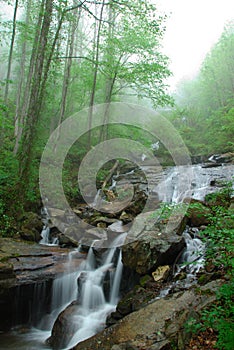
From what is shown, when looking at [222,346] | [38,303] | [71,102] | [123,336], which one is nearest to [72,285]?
[38,303]

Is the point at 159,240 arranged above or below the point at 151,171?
below

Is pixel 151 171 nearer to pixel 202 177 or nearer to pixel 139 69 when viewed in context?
pixel 202 177

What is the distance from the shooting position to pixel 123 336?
3648mm

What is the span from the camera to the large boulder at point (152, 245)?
5703 mm

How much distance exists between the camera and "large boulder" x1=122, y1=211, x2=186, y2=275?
5.70m

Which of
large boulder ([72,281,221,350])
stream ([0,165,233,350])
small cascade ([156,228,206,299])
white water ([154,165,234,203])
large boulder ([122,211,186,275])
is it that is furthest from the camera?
white water ([154,165,234,203])

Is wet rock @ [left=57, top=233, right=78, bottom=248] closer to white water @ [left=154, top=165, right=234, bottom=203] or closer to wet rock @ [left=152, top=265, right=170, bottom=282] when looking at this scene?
wet rock @ [left=152, top=265, right=170, bottom=282]

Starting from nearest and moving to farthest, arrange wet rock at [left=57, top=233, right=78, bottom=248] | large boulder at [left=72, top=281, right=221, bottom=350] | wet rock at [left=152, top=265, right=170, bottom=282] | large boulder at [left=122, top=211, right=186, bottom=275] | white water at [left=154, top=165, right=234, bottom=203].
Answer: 1. large boulder at [left=72, top=281, right=221, bottom=350]
2. wet rock at [left=152, top=265, right=170, bottom=282]
3. large boulder at [left=122, top=211, right=186, bottom=275]
4. wet rock at [left=57, top=233, right=78, bottom=248]
5. white water at [left=154, top=165, right=234, bottom=203]

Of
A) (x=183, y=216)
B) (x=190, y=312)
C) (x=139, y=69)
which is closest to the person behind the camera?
(x=190, y=312)

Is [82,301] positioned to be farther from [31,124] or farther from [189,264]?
[31,124]

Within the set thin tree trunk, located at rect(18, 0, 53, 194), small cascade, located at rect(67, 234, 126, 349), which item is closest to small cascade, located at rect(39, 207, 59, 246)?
thin tree trunk, located at rect(18, 0, 53, 194)

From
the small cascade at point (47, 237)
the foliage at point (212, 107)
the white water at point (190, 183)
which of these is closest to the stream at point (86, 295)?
the small cascade at point (47, 237)

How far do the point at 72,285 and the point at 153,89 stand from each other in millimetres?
11405

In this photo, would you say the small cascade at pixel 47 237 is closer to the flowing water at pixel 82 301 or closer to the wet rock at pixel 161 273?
the flowing water at pixel 82 301
